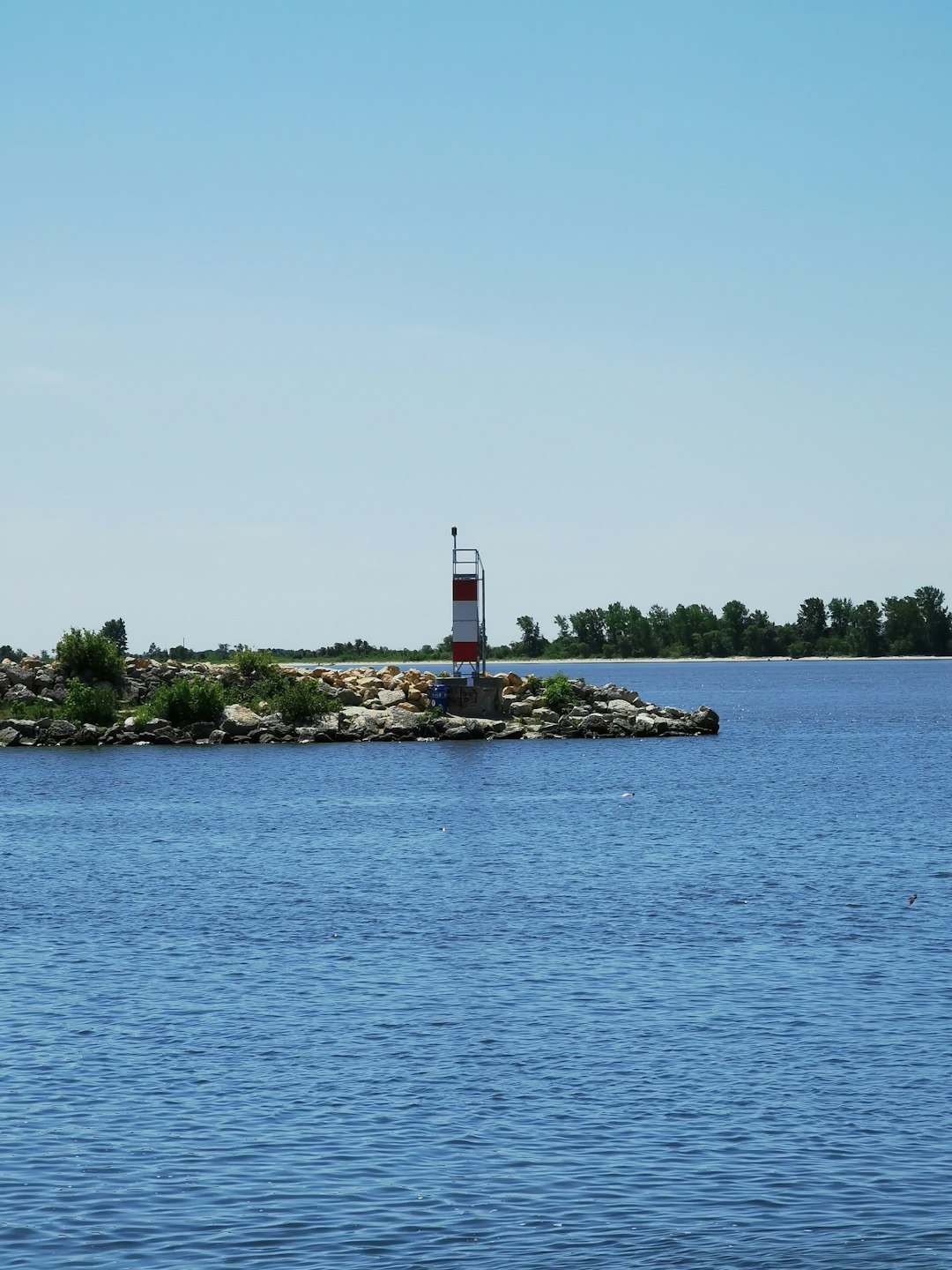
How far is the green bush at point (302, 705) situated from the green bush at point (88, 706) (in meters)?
9.51

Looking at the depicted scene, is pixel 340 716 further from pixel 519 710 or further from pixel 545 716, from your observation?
pixel 545 716

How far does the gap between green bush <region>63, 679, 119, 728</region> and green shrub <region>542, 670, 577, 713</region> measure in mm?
26558

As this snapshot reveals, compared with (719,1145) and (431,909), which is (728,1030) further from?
(431,909)

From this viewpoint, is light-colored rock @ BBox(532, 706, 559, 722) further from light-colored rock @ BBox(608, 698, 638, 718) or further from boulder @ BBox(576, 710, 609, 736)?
light-colored rock @ BBox(608, 698, 638, 718)

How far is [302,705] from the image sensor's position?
90.7m

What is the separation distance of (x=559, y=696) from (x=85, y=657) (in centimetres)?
2872

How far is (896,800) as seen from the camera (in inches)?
2451

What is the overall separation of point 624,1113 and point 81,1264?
703 cm

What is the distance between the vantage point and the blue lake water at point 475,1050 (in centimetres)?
1537

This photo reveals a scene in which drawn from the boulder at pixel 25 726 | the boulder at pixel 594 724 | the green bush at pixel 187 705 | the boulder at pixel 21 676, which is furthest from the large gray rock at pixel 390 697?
the boulder at pixel 21 676

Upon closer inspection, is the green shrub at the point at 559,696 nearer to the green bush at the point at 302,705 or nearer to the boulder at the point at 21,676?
the green bush at the point at 302,705

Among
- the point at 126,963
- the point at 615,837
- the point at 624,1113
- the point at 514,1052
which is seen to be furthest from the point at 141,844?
the point at 624,1113

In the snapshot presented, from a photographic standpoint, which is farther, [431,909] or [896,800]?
[896,800]

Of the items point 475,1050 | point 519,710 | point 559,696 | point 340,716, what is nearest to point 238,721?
point 340,716
